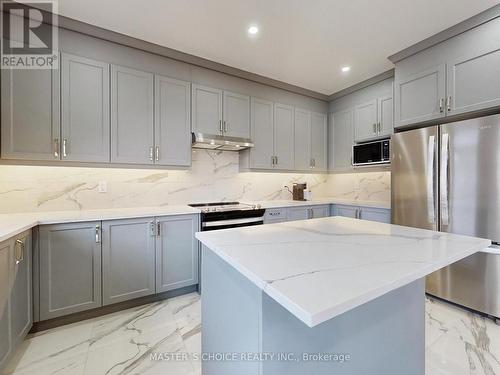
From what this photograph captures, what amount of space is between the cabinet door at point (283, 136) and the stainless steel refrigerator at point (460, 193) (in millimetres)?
1474

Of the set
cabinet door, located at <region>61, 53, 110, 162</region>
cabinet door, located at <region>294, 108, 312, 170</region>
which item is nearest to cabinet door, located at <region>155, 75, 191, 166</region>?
cabinet door, located at <region>61, 53, 110, 162</region>

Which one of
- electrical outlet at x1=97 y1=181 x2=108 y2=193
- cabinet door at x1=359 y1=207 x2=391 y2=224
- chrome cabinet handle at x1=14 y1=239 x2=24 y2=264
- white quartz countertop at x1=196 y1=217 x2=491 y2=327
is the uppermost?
electrical outlet at x1=97 y1=181 x2=108 y2=193

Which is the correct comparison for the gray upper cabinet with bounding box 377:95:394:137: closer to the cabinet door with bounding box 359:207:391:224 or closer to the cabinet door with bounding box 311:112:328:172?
the cabinet door with bounding box 311:112:328:172

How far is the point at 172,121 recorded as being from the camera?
264 cm

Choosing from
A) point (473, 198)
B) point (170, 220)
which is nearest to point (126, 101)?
point (170, 220)

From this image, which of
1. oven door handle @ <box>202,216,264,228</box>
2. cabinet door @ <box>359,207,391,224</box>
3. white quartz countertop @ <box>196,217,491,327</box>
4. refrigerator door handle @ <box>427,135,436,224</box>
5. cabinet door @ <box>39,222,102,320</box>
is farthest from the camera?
cabinet door @ <box>359,207,391,224</box>

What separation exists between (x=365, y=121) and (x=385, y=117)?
294mm

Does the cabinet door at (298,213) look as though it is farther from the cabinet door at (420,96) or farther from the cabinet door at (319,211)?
the cabinet door at (420,96)

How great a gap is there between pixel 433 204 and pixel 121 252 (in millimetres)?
3055

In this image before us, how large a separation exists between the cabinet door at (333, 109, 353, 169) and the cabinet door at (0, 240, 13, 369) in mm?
3793

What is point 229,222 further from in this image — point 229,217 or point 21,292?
point 21,292

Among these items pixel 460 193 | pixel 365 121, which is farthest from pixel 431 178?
pixel 365 121

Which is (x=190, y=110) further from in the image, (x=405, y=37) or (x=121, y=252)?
(x=405, y=37)

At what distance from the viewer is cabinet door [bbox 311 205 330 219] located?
3381 mm
